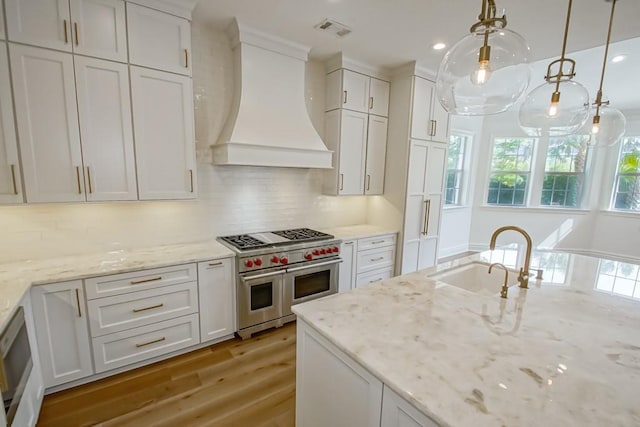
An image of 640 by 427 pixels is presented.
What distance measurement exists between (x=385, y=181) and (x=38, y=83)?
336 cm

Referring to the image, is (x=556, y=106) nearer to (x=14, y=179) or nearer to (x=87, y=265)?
(x=87, y=265)

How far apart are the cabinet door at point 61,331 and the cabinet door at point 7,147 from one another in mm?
640

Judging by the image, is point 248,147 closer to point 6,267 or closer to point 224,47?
point 224,47

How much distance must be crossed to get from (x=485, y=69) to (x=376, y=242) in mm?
2627

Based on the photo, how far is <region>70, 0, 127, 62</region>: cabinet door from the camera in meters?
1.98

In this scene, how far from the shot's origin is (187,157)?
2480mm

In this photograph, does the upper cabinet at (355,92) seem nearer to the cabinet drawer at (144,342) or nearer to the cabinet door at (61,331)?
the cabinet drawer at (144,342)

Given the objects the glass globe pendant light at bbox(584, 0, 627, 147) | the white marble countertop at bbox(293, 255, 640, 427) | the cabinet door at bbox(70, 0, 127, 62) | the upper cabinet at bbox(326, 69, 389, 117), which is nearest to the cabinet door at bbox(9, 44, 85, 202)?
the cabinet door at bbox(70, 0, 127, 62)

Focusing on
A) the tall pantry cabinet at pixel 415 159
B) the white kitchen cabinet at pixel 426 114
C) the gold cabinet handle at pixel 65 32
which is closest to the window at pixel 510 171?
the tall pantry cabinet at pixel 415 159

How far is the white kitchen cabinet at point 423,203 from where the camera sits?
3.65 m

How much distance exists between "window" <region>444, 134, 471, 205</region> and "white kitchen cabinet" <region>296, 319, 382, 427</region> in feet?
17.2

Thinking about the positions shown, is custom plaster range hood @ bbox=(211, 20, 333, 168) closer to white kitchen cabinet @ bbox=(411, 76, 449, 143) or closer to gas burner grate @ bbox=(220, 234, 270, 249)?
gas burner grate @ bbox=(220, 234, 270, 249)

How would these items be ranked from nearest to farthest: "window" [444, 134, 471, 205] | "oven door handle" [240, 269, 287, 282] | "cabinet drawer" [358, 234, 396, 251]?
1. "oven door handle" [240, 269, 287, 282]
2. "cabinet drawer" [358, 234, 396, 251]
3. "window" [444, 134, 471, 205]

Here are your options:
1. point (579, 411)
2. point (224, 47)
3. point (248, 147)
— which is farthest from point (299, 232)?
point (579, 411)
